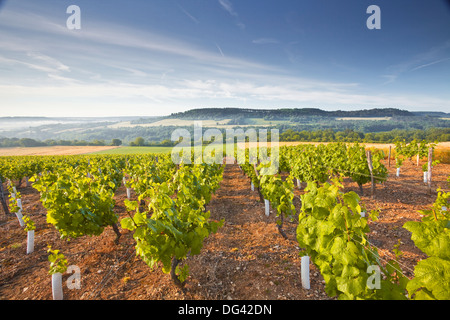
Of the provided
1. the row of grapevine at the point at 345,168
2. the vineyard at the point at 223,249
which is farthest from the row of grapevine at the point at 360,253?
the row of grapevine at the point at 345,168

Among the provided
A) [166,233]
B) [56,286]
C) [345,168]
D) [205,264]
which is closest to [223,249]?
[205,264]

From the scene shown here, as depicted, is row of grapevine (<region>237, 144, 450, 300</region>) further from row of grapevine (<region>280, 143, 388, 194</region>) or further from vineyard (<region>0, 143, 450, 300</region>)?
row of grapevine (<region>280, 143, 388, 194</region>)

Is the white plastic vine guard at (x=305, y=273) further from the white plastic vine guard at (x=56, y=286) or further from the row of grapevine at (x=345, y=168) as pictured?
the row of grapevine at (x=345, y=168)

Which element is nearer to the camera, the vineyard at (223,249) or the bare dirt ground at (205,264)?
the vineyard at (223,249)

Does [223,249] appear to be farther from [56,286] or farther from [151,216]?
[56,286]

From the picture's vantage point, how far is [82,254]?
235 inches

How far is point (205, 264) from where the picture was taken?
5.34 m

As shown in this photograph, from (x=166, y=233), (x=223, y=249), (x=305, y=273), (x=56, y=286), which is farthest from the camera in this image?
(x=223, y=249)

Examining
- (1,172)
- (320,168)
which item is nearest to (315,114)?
(320,168)

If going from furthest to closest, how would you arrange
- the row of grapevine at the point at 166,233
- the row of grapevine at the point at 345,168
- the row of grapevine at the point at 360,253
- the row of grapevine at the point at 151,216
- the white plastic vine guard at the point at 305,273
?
the row of grapevine at the point at 345,168 < the white plastic vine guard at the point at 305,273 < the row of grapevine at the point at 151,216 < the row of grapevine at the point at 166,233 < the row of grapevine at the point at 360,253

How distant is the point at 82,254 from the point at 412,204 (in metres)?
12.8

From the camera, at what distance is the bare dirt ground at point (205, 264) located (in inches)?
171

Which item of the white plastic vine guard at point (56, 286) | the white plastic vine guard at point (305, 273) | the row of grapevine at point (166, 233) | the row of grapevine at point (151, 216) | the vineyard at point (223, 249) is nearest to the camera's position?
the vineyard at point (223, 249)
